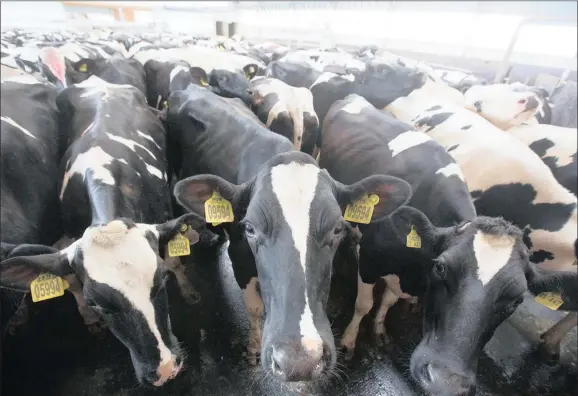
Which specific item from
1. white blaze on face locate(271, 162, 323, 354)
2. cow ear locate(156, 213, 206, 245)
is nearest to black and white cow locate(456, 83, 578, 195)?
white blaze on face locate(271, 162, 323, 354)

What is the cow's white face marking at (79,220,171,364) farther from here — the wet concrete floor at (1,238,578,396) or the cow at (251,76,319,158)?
the cow at (251,76,319,158)

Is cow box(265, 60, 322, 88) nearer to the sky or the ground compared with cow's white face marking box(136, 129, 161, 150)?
nearer to the sky

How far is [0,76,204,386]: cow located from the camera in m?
2.13

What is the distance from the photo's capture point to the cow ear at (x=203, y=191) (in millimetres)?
2371

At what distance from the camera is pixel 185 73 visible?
19.5 feet

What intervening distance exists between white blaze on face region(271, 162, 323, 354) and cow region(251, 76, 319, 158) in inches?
83.8

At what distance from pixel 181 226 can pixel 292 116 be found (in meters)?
2.32

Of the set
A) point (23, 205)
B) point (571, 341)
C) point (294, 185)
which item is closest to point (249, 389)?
point (294, 185)

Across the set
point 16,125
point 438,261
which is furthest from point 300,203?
point 16,125

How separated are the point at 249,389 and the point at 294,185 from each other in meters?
1.84

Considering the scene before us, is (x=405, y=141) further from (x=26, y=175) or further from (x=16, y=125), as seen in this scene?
(x=16, y=125)

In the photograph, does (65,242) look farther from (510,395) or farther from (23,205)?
(510,395)

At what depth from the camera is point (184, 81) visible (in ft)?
19.0

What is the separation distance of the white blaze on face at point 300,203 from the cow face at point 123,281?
0.87 meters
